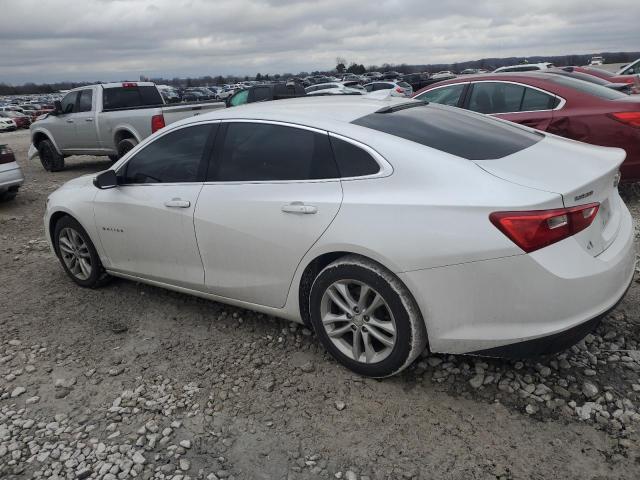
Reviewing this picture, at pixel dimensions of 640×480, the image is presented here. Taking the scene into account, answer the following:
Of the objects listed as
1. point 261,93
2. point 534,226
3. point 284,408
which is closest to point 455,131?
point 534,226

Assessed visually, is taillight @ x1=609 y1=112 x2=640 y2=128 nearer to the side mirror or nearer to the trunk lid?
the trunk lid

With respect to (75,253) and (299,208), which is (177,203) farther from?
(75,253)

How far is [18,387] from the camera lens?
3.34m

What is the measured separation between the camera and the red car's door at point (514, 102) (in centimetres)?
626

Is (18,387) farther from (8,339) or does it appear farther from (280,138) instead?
(280,138)

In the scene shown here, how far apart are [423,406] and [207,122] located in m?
2.37

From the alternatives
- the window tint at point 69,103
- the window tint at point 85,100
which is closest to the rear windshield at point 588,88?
the window tint at point 85,100

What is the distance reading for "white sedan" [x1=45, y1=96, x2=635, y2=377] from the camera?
2.53 m

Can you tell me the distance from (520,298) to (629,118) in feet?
14.3

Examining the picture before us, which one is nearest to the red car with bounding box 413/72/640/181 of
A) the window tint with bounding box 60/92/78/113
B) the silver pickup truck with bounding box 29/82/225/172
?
the silver pickup truck with bounding box 29/82/225/172

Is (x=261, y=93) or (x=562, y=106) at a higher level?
(x=562, y=106)

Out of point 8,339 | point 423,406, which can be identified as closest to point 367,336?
point 423,406

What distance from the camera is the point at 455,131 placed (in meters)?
3.21

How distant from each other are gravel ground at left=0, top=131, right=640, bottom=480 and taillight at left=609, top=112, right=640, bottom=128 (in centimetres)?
262
